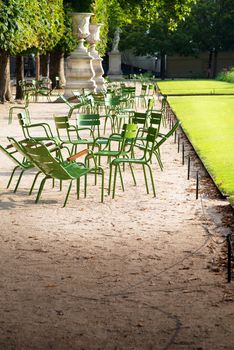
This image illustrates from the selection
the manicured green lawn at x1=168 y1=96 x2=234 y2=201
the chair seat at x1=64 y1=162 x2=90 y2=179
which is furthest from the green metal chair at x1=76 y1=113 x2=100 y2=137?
the chair seat at x1=64 y1=162 x2=90 y2=179

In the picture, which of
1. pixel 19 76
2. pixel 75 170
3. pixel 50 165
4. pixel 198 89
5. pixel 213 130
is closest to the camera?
pixel 50 165

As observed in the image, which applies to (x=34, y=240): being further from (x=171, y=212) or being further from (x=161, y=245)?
(x=171, y=212)

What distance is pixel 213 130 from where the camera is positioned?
72.8 ft

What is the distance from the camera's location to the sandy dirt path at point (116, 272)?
6180mm

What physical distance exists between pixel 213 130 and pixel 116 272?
14.7 meters

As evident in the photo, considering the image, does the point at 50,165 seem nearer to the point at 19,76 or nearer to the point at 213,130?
the point at 213,130

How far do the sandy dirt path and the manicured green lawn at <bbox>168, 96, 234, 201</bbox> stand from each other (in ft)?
6.24

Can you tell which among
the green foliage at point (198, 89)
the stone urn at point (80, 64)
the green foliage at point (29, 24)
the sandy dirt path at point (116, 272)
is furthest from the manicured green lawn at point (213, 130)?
the green foliage at point (29, 24)

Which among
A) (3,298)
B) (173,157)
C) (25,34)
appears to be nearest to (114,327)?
(3,298)

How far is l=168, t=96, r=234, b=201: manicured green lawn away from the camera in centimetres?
1440

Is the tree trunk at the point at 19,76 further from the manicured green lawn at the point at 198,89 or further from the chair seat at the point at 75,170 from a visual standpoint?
the chair seat at the point at 75,170

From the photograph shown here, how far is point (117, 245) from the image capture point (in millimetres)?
8922

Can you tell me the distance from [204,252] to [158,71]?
72459 mm

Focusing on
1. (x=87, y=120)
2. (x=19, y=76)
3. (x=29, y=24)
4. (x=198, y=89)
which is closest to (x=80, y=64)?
(x=19, y=76)
